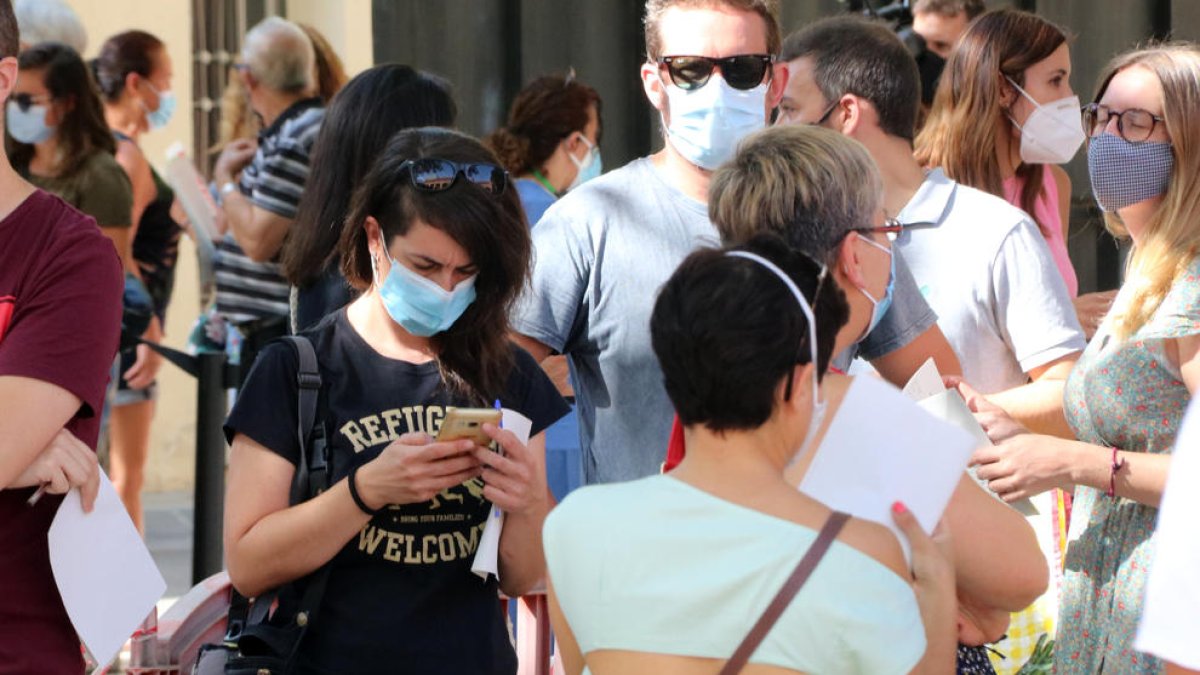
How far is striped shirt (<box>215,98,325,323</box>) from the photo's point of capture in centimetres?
515

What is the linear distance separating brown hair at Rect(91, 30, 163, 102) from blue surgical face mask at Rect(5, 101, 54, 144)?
1123 millimetres

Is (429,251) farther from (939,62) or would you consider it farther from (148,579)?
(939,62)

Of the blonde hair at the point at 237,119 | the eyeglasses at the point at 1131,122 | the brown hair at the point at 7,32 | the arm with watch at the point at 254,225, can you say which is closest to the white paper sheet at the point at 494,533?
the brown hair at the point at 7,32

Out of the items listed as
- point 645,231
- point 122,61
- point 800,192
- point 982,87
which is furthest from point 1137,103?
point 122,61

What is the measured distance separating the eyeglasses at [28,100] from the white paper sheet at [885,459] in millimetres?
4680

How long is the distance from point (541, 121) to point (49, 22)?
83.6 inches

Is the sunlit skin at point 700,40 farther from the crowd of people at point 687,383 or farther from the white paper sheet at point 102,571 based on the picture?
the white paper sheet at point 102,571

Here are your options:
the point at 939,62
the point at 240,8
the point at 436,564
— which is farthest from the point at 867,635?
the point at 240,8

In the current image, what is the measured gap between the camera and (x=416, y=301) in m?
2.93

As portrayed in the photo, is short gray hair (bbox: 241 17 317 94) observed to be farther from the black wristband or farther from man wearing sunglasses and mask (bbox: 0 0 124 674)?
the black wristband

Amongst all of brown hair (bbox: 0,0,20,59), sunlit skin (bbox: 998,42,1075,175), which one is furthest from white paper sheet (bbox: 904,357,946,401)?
sunlit skin (bbox: 998,42,1075,175)

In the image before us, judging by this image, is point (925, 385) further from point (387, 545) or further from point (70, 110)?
point (70, 110)

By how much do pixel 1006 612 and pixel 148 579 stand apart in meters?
1.36

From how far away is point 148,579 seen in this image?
2.80m
